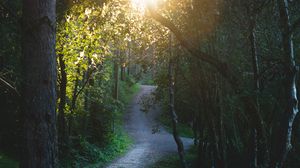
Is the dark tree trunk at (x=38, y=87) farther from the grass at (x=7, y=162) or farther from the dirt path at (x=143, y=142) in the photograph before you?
the dirt path at (x=143, y=142)

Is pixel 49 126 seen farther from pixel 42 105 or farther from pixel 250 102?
pixel 250 102

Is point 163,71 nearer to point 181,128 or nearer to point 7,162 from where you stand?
point 7,162

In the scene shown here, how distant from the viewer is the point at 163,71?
17.4 m

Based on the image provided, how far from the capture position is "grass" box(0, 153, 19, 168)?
11.0 meters

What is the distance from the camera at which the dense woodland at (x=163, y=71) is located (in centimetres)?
459

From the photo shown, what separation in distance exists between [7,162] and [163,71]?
911 cm

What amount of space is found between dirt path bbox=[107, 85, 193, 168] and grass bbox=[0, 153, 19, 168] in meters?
5.53

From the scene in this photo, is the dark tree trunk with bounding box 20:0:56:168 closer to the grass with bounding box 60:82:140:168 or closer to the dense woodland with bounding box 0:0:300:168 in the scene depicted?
the dense woodland with bounding box 0:0:300:168

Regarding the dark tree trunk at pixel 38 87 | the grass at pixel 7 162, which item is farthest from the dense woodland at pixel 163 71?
the grass at pixel 7 162

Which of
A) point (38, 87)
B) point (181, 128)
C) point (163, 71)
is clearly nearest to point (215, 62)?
point (38, 87)

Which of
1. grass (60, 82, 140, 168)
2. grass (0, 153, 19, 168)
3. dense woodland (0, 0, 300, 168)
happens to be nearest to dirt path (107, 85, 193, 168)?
grass (60, 82, 140, 168)

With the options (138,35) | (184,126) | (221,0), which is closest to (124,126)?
(184,126)

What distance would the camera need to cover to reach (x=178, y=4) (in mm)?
9219

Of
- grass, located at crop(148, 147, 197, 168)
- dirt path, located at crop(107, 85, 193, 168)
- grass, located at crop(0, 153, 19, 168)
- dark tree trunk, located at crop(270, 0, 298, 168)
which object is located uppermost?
dark tree trunk, located at crop(270, 0, 298, 168)
